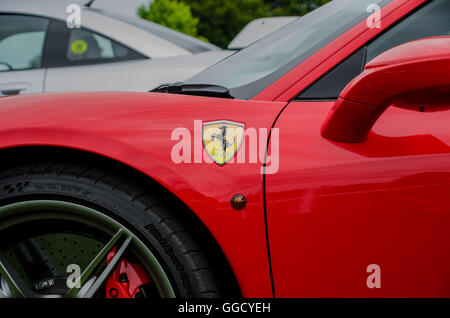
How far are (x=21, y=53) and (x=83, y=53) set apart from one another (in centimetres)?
54

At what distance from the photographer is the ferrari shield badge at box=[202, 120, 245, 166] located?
1337mm

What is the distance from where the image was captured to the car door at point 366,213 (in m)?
1.26

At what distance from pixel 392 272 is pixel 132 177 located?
2.45 feet

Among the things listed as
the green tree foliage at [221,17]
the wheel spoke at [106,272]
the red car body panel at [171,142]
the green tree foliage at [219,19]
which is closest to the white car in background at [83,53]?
the red car body panel at [171,142]

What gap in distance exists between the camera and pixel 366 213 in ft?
4.17

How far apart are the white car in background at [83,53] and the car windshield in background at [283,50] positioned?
1758 millimetres

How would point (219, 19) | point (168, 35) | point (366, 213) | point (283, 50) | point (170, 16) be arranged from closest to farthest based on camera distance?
point (366, 213), point (283, 50), point (168, 35), point (170, 16), point (219, 19)

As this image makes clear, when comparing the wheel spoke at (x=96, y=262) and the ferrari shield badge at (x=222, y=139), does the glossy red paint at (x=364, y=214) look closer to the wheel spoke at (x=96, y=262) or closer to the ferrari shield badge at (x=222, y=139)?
the ferrari shield badge at (x=222, y=139)

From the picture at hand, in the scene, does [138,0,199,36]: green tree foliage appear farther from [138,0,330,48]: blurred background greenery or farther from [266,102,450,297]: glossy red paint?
[266,102,450,297]: glossy red paint

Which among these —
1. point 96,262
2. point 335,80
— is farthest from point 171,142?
point 335,80

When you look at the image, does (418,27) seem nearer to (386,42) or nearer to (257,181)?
(386,42)

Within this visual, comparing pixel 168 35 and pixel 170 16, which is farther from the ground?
pixel 170 16
